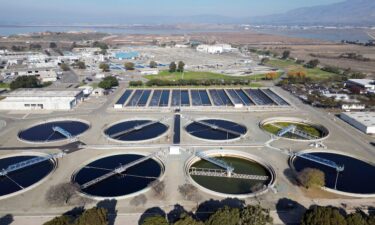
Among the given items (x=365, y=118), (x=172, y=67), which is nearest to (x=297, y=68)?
(x=172, y=67)

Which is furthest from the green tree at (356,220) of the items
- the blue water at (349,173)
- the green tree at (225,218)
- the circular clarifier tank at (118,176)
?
the circular clarifier tank at (118,176)

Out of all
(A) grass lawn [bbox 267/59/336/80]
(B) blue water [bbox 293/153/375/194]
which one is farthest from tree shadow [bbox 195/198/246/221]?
(A) grass lawn [bbox 267/59/336/80]

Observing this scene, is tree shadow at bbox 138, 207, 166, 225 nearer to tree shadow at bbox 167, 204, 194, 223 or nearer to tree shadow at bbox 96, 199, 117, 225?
tree shadow at bbox 167, 204, 194, 223

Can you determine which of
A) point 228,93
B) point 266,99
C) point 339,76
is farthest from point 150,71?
point 339,76

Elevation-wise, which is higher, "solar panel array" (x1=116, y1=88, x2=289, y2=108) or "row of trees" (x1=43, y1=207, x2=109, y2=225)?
A: "solar panel array" (x1=116, y1=88, x2=289, y2=108)

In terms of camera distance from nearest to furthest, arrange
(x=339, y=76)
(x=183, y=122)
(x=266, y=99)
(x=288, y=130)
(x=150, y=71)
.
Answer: (x=288, y=130) < (x=183, y=122) < (x=266, y=99) < (x=339, y=76) < (x=150, y=71)

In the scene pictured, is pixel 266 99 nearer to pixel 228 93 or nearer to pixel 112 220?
pixel 228 93

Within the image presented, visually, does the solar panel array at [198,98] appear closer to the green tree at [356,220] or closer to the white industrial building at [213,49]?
the green tree at [356,220]
